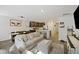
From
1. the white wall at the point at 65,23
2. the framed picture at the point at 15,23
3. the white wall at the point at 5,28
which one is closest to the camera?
the white wall at the point at 5,28

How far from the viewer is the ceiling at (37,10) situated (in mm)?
1969

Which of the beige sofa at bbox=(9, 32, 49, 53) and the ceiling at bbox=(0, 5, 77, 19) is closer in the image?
the ceiling at bbox=(0, 5, 77, 19)

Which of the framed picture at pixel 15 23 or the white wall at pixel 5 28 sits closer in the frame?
the white wall at pixel 5 28

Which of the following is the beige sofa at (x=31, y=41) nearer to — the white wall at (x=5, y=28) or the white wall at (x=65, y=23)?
the white wall at (x=5, y=28)

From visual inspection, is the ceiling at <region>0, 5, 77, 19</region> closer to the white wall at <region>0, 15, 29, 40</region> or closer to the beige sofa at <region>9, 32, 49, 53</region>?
the white wall at <region>0, 15, 29, 40</region>

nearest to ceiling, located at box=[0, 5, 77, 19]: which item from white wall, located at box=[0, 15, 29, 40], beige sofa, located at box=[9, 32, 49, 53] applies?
white wall, located at box=[0, 15, 29, 40]

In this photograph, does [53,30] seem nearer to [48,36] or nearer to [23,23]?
[48,36]

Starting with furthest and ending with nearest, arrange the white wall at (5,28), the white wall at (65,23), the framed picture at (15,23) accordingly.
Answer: the white wall at (65,23), the framed picture at (15,23), the white wall at (5,28)

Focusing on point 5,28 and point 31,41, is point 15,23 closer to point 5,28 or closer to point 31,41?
point 5,28

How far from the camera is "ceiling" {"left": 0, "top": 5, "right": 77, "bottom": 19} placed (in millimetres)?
1969

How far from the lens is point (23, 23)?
2162 mm

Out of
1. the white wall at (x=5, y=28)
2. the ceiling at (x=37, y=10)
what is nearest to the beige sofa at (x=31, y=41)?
the white wall at (x=5, y=28)
